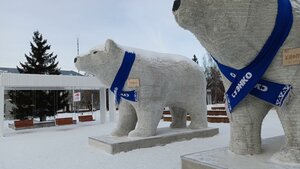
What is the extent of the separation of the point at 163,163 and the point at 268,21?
2771 mm

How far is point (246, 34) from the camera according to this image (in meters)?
3.10

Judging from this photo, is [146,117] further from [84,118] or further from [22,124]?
[84,118]

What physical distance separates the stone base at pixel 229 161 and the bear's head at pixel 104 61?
3039mm

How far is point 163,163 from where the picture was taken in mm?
4785

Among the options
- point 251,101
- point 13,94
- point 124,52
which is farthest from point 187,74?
point 13,94

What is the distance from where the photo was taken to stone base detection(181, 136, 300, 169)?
3.16m

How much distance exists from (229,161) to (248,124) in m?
0.51

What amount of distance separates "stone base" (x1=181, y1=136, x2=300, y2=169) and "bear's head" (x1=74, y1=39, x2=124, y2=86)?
3.04 meters

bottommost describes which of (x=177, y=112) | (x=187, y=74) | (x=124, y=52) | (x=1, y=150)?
(x=1, y=150)

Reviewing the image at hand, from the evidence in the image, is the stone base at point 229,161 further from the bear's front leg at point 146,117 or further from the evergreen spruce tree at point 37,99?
the evergreen spruce tree at point 37,99

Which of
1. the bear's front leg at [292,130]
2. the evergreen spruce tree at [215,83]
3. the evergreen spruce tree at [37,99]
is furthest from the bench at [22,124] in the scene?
the evergreen spruce tree at [215,83]

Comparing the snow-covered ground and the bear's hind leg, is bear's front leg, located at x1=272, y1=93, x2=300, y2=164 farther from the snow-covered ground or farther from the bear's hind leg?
the bear's hind leg

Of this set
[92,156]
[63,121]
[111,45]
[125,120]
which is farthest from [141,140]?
[63,121]

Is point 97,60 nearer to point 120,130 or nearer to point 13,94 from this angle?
point 120,130
